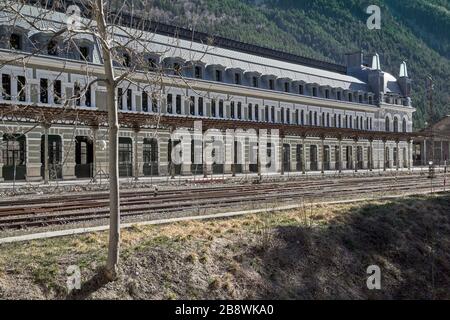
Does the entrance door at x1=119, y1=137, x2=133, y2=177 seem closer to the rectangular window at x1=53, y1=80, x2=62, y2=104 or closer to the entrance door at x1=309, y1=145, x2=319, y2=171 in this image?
the rectangular window at x1=53, y1=80, x2=62, y2=104

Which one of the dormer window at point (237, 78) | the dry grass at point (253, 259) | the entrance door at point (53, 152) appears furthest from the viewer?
the dormer window at point (237, 78)

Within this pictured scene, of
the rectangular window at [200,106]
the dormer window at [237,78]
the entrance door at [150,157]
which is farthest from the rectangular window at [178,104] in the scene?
the dormer window at [237,78]

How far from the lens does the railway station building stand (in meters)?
37.3

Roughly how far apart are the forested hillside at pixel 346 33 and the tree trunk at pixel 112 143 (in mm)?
119240

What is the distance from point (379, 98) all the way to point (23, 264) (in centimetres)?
7225

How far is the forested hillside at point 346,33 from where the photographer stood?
14400cm

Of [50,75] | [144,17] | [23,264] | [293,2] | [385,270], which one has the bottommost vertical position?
[385,270]

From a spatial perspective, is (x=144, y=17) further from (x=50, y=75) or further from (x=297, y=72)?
(x=297, y=72)

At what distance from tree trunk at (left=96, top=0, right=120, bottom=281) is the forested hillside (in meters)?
119

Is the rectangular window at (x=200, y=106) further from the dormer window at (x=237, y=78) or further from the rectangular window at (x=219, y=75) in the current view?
the dormer window at (x=237, y=78)

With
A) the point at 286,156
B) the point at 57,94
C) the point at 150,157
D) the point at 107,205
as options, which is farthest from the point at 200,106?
the point at 57,94

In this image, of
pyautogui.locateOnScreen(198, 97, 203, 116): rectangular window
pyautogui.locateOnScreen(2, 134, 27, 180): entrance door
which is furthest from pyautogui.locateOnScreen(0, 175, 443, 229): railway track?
pyautogui.locateOnScreen(198, 97, 203, 116): rectangular window

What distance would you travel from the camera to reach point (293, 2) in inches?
7731
